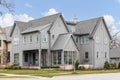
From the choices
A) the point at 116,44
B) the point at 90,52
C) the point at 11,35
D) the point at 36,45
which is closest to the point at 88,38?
the point at 90,52

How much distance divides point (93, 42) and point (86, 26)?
468cm

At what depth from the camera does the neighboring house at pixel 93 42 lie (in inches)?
2207

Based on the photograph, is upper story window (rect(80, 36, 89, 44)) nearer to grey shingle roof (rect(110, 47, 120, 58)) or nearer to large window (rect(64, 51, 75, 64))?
large window (rect(64, 51, 75, 64))

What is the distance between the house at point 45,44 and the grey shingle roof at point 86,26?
4.07 m

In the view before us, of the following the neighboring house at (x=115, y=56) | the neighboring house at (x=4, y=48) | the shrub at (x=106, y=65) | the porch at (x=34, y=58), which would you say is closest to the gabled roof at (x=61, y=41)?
the porch at (x=34, y=58)

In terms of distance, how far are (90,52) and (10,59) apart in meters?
17.0

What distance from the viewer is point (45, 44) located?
52062mm

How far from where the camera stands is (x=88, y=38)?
2238 inches

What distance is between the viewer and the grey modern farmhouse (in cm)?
5178

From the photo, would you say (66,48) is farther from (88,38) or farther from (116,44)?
(116,44)

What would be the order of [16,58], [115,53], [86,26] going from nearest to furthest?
1. [16,58]
2. [86,26]
3. [115,53]

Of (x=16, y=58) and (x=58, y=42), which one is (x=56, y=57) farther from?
(x=16, y=58)

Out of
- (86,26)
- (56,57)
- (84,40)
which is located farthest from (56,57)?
(86,26)

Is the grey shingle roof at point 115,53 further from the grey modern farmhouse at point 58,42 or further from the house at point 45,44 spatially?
the house at point 45,44
